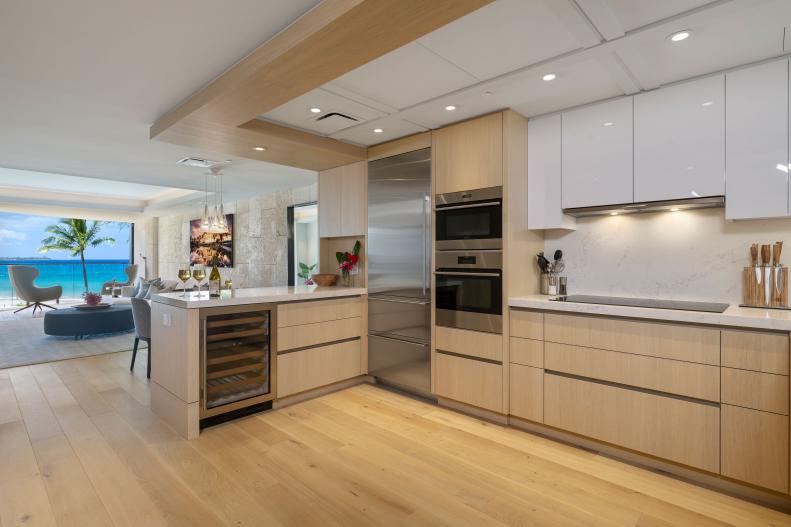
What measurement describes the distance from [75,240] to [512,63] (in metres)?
12.3

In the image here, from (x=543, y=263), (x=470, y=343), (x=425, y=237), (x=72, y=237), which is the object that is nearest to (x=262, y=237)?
(x=425, y=237)

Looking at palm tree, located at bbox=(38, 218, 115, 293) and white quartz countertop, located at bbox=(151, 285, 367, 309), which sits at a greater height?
palm tree, located at bbox=(38, 218, 115, 293)

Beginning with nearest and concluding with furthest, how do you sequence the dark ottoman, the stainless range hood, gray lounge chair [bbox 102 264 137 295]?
the stainless range hood, the dark ottoman, gray lounge chair [bbox 102 264 137 295]

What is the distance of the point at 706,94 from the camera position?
7.99ft

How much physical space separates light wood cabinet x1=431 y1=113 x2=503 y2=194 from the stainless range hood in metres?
0.65

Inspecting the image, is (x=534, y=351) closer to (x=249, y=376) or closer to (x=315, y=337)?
(x=315, y=337)

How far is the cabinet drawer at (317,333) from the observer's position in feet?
11.0

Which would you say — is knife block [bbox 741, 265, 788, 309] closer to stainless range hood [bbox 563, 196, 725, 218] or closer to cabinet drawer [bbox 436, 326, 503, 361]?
stainless range hood [bbox 563, 196, 725, 218]

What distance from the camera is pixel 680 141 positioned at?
252cm

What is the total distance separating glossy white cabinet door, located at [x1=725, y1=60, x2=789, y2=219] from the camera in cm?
222

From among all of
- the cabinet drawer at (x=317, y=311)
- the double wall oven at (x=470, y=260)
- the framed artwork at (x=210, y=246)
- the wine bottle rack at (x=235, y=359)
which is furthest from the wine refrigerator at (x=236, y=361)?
the framed artwork at (x=210, y=246)

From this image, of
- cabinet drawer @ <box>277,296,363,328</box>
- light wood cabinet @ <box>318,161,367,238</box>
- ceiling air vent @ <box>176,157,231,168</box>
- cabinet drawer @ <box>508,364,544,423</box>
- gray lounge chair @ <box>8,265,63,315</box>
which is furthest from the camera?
gray lounge chair @ <box>8,265,63,315</box>

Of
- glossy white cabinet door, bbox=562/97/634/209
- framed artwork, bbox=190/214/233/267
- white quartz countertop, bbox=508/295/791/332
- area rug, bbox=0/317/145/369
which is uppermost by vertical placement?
glossy white cabinet door, bbox=562/97/634/209

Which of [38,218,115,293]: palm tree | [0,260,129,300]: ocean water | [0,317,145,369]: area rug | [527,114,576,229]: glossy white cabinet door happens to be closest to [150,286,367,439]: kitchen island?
[527,114,576,229]: glossy white cabinet door
